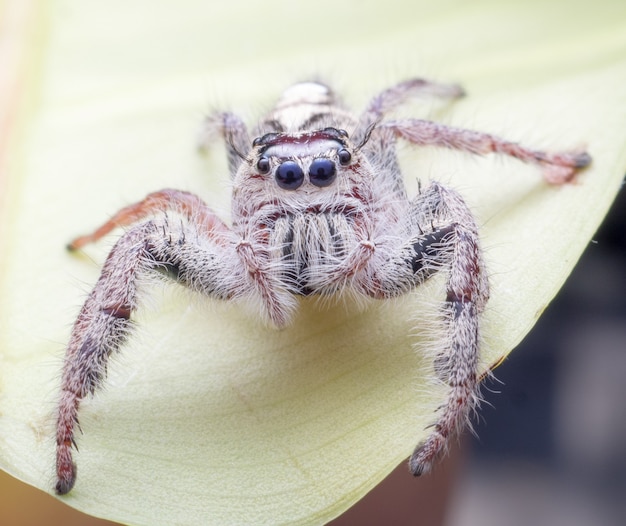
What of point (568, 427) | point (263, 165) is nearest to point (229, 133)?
point (263, 165)

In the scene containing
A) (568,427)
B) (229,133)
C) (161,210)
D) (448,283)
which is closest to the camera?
(448,283)

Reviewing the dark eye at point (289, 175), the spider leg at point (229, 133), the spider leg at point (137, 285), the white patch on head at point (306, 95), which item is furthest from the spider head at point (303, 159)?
the white patch on head at point (306, 95)

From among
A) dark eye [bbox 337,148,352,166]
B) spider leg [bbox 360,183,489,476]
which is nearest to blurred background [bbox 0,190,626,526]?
spider leg [bbox 360,183,489,476]

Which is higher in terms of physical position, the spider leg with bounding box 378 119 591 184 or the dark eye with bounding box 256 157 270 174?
the dark eye with bounding box 256 157 270 174

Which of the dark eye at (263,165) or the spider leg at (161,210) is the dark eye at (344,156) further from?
the spider leg at (161,210)

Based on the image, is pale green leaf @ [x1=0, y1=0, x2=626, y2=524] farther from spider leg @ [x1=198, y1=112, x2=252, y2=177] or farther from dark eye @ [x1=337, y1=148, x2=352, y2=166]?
dark eye @ [x1=337, y1=148, x2=352, y2=166]

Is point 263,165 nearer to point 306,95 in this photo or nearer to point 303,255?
point 303,255
